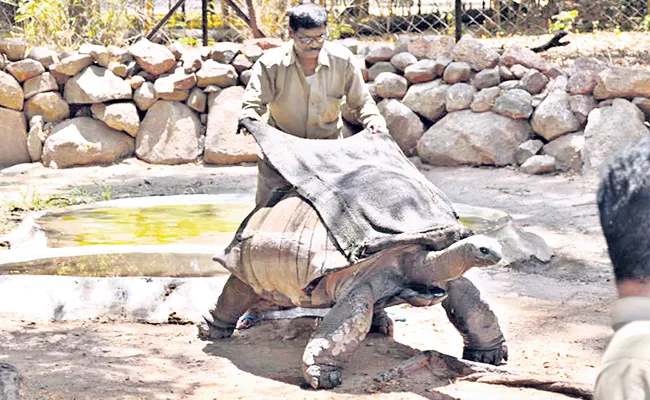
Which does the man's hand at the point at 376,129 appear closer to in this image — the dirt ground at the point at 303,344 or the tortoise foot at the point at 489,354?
the dirt ground at the point at 303,344

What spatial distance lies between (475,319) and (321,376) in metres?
0.85

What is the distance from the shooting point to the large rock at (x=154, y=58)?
11.6 meters

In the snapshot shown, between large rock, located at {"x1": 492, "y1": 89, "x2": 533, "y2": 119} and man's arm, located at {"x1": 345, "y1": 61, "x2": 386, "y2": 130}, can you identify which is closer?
man's arm, located at {"x1": 345, "y1": 61, "x2": 386, "y2": 130}

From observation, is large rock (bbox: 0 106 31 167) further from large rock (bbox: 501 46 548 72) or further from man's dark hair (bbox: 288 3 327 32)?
man's dark hair (bbox: 288 3 327 32)

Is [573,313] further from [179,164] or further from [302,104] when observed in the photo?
[179,164]

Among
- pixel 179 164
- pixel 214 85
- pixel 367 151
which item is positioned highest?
pixel 367 151

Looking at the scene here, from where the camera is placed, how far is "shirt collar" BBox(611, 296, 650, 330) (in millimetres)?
1791

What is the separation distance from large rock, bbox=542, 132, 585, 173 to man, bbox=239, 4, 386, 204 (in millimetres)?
4757

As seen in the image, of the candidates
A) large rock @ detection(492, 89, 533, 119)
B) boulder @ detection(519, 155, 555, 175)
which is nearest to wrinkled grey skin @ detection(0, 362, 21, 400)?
boulder @ detection(519, 155, 555, 175)

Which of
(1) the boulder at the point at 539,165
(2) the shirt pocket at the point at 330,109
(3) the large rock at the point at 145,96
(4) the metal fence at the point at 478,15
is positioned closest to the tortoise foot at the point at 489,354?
(2) the shirt pocket at the point at 330,109

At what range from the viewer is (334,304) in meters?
5.21

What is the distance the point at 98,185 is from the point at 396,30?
4914 millimetres

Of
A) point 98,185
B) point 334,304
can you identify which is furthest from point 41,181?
point 334,304

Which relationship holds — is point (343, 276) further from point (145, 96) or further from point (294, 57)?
point (145, 96)
